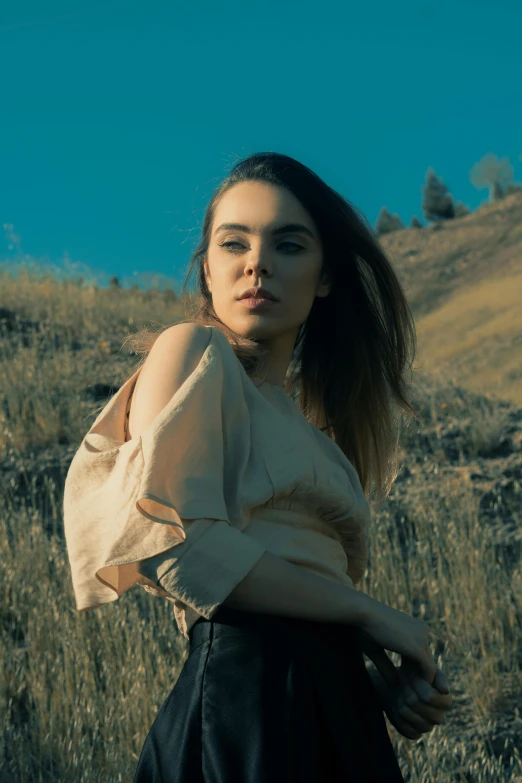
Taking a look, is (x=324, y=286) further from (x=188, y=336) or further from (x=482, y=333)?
(x=482, y=333)

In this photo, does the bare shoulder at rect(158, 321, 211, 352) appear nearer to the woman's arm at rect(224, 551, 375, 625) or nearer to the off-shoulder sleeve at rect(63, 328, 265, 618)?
the off-shoulder sleeve at rect(63, 328, 265, 618)

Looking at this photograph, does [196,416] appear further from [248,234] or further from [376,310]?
[376,310]

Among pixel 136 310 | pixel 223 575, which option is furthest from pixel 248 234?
pixel 136 310

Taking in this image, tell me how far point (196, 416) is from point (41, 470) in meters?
4.89

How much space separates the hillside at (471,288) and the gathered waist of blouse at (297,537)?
24.6 metres

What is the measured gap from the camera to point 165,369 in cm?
188

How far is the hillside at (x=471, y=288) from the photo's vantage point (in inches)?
1254

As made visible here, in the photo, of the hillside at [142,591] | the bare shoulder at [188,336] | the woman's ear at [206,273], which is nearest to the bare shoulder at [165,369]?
the bare shoulder at [188,336]

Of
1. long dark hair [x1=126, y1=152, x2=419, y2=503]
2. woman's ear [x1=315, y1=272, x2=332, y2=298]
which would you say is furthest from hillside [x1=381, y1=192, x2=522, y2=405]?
woman's ear [x1=315, y1=272, x2=332, y2=298]

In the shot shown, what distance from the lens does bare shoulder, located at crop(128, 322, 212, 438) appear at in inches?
72.5

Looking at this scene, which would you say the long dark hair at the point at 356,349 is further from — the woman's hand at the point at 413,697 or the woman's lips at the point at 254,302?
the woman's hand at the point at 413,697

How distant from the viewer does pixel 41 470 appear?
21.2 feet

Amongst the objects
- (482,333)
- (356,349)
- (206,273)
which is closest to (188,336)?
(206,273)

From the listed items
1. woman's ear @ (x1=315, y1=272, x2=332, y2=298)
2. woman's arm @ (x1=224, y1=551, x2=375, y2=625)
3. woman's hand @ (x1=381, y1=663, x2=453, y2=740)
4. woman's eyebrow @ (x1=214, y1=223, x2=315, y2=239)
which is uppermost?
woman's eyebrow @ (x1=214, y1=223, x2=315, y2=239)
